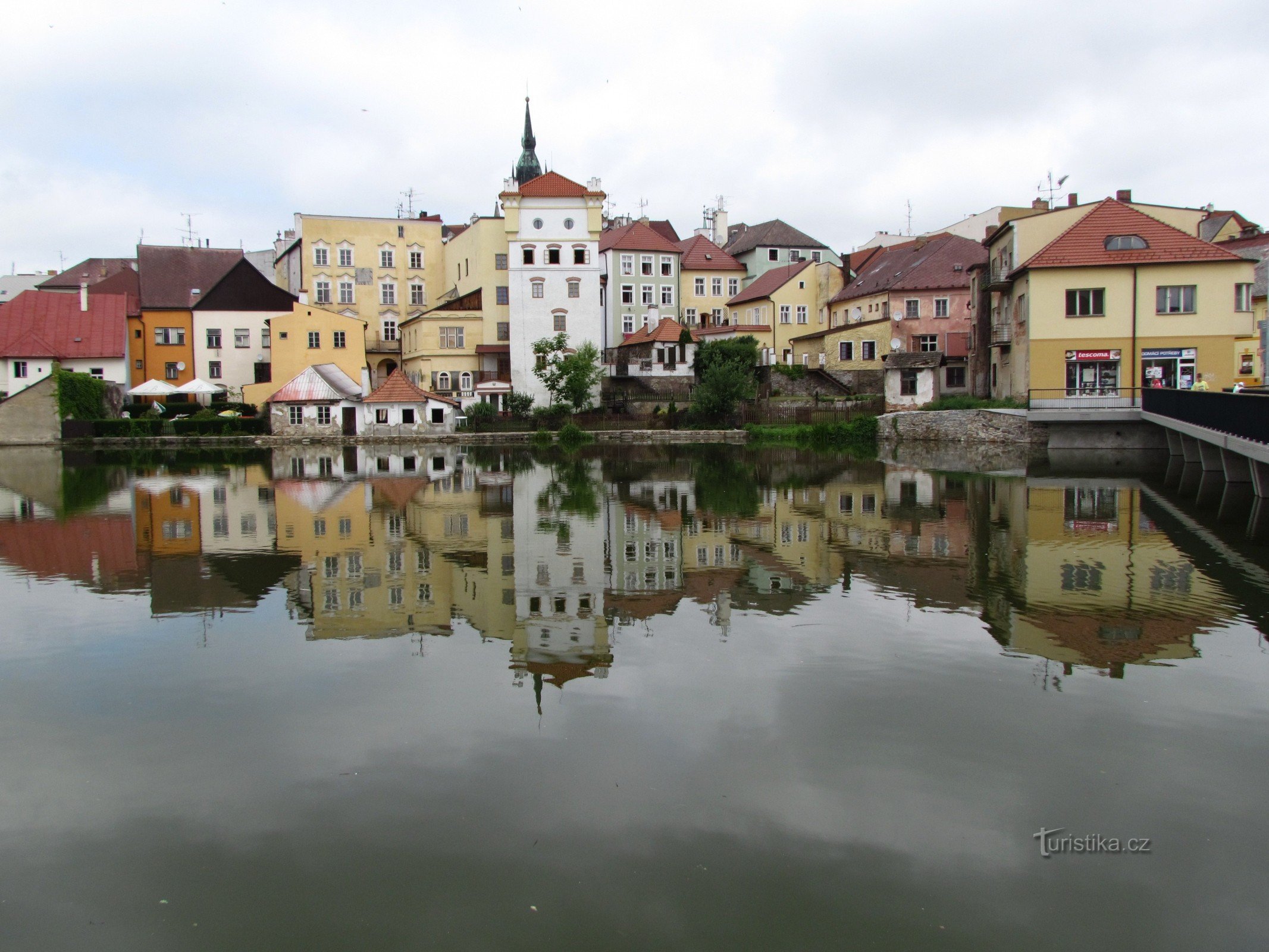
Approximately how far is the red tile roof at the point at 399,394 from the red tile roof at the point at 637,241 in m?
17.8

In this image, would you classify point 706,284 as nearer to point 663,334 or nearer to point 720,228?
point 663,334

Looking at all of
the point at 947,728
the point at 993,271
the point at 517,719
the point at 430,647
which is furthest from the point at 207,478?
the point at 993,271

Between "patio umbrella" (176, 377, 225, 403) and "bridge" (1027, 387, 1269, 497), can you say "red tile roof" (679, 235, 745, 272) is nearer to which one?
"patio umbrella" (176, 377, 225, 403)

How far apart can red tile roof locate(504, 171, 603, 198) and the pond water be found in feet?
141

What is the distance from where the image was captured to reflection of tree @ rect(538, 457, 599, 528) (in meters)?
20.8

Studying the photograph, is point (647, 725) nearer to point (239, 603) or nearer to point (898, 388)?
point (239, 603)

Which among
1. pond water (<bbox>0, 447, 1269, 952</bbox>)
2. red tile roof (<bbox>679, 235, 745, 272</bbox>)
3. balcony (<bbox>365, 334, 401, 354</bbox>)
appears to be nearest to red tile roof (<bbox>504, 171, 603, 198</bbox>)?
red tile roof (<bbox>679, 235, 745, 272</bbox>)

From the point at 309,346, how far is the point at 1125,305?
136 ft

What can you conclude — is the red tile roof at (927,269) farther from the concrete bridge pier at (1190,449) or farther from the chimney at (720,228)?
the concrete bridge pier at (1190,449)

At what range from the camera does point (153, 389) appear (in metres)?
52.1

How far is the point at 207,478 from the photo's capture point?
29.4 meters

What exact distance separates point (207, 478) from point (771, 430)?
1046 inches

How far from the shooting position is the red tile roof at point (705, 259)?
65225 millimetres

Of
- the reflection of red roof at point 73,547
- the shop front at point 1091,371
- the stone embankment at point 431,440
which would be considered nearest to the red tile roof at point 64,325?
the stone embankment at point 431,440
